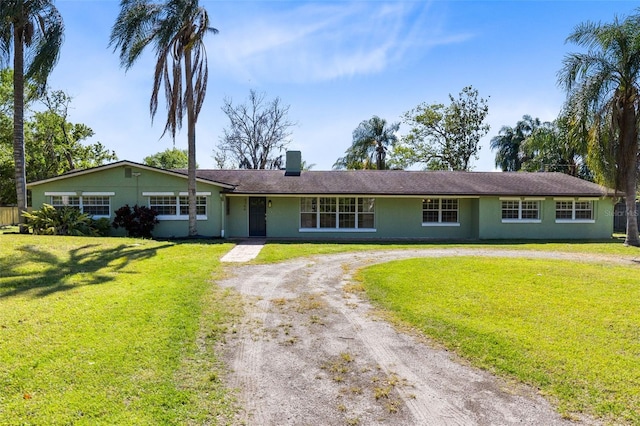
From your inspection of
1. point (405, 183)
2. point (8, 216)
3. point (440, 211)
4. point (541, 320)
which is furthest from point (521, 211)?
point (8, 216)

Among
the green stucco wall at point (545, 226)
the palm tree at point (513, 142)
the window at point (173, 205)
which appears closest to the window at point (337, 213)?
the window at point (173, 205)

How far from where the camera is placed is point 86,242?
1273 cm

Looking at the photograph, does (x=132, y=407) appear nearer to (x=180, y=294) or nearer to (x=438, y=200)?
(x=180, y=294)

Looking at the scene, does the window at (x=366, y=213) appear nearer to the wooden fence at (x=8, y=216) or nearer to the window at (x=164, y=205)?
the window at (x=164, y=205)

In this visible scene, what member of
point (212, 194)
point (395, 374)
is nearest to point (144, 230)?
point (212, 194)

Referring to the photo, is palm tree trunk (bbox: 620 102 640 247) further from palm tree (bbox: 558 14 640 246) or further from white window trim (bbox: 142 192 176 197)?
white window trim (bbox: 142 192 176 197)

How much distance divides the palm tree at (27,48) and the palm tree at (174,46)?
2.61 metres

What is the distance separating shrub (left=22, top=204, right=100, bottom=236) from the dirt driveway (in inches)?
499

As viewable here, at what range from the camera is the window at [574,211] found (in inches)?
752

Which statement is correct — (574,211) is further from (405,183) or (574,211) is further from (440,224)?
(405,183)

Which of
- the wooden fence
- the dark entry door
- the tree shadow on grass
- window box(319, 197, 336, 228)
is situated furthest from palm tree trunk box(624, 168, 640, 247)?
the wooden fence

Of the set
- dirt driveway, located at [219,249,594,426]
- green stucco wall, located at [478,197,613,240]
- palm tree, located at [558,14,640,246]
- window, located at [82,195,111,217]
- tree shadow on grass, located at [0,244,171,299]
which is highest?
palm tree, located at [558,14,640,246]

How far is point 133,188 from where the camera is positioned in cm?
1759

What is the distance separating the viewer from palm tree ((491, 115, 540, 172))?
34.2 m
